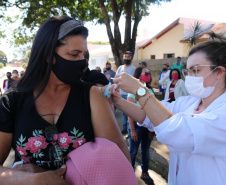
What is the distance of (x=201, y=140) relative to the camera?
1081 millimetres

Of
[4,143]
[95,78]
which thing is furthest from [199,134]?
[4,143]

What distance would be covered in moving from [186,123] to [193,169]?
36 cm

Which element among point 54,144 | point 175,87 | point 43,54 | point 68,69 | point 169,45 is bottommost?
point 175,87

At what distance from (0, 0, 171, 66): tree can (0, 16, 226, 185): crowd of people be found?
262 inches

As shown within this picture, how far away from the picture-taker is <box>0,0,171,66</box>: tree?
8346 millimetres

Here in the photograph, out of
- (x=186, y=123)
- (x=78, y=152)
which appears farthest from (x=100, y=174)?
(x=186, y=123)

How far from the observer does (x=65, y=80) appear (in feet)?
4.35

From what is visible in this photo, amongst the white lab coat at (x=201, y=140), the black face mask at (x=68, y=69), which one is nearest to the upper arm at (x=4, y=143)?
the black face mask at (x=68, y=69)

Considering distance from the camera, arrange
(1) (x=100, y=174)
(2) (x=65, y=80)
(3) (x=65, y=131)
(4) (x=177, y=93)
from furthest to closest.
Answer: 1. (4) (x=177, y=93)
2. (2) (x=65, y=80)
3. (3) (x=65, y=131)
4. (1) (x=100, y=174)

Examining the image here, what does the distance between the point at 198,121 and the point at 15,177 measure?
107 cm

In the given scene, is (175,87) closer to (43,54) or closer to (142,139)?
(142,139)

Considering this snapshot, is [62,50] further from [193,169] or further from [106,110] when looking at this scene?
[193,169]

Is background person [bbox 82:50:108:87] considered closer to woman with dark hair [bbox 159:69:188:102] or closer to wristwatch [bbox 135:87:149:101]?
wristwatch [bbox 135:87:149:101]

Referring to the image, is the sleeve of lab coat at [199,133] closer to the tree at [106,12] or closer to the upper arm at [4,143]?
the upper arm at [4,143]
